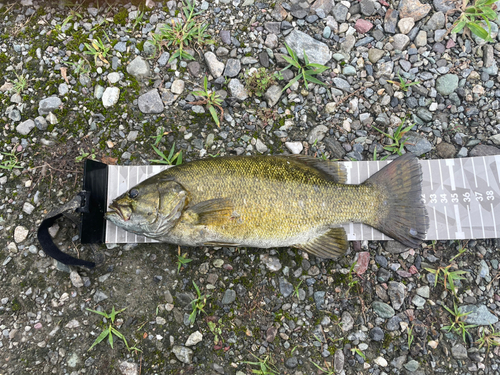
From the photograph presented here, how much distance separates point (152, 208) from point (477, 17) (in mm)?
5157

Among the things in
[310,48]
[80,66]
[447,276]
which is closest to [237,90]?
[310,48]

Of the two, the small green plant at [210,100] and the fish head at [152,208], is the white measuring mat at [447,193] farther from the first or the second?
the small green plant at [210,100]

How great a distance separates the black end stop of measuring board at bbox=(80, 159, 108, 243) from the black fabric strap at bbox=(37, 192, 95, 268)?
0.06 m

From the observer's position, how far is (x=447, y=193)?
4184 millimetres

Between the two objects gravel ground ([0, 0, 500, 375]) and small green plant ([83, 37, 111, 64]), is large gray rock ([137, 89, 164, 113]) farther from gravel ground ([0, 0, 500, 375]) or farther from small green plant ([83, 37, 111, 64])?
small green plant ([83, 37, 111, 64])

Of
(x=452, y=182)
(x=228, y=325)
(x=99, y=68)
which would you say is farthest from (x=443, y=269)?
(x=99, y=68)

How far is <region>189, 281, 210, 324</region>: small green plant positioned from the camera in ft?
12.9

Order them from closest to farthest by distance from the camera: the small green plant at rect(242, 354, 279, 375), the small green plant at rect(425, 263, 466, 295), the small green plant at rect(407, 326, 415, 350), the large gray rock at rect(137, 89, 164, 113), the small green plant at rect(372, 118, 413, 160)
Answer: the small green plant at rect(242, 354, 279, 375) → the small green plant at rect(407, 326, 415, 350) → the small green plant at rect(425, 263, 466, 295) → the small green plant at rect(372, 118, 413, 160) → the large gray rock at rect(137, 89, 164, 113)

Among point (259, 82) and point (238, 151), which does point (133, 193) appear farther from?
point (259, 82)

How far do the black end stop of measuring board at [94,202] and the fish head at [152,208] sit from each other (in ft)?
1.66

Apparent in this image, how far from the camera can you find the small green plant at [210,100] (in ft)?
14.2

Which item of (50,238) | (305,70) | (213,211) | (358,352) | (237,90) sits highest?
(305,70)

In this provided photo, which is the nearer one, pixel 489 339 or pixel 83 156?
pixel 489 339

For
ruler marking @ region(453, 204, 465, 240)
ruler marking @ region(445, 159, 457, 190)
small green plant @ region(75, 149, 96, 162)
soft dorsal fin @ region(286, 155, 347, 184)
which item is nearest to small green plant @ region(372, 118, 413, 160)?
ruler marking @ region(445, 159, 457, 190)
